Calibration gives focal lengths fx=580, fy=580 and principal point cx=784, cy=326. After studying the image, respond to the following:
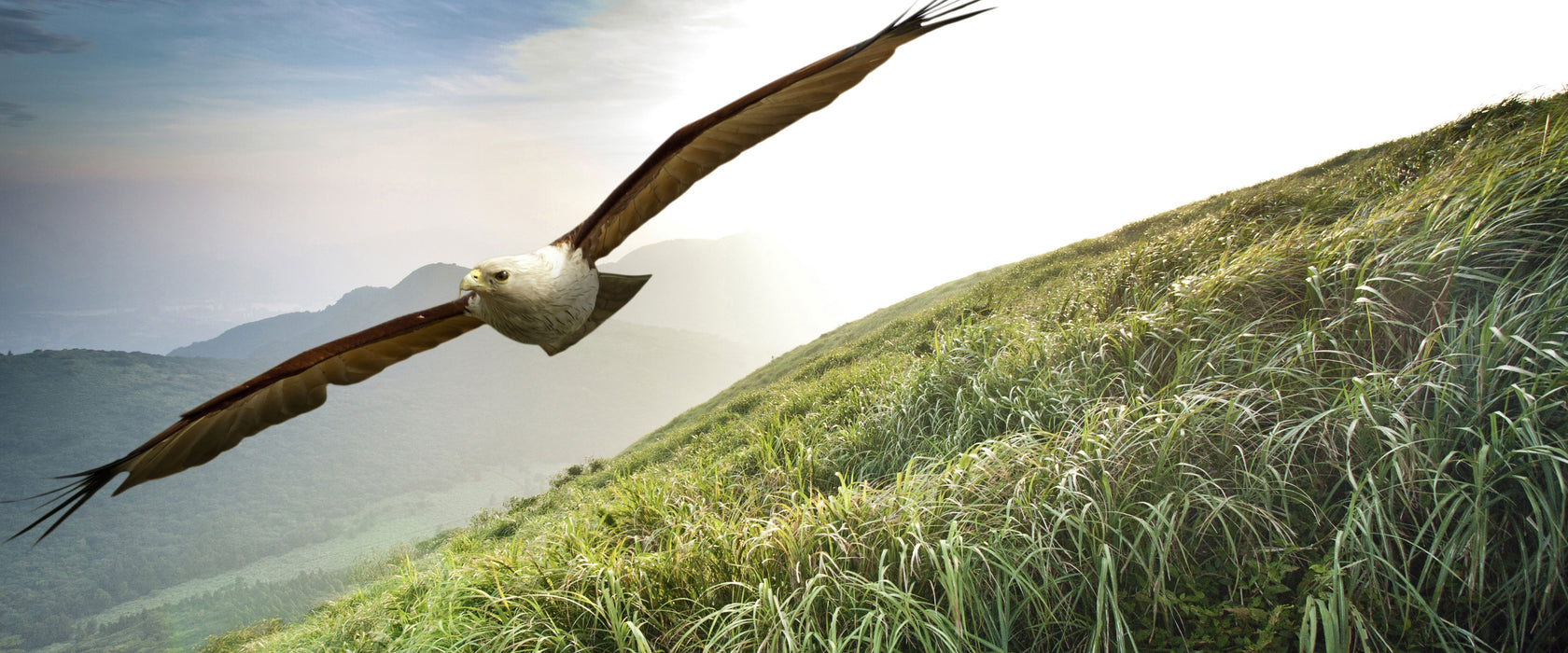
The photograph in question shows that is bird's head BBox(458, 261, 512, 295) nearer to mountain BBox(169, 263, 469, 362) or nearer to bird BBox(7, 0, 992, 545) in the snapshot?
bird BBox(7, 0, 992, 545)

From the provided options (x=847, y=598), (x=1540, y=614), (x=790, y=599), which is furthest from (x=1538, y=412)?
(x=790, y=599)

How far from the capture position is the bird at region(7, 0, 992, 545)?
1.80m

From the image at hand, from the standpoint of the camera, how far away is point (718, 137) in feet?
7.22

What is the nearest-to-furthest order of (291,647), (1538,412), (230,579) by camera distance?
(1538,412)
(291,647)
(230,579)

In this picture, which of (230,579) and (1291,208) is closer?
(1291,208)

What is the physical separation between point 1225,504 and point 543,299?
3.40 metres

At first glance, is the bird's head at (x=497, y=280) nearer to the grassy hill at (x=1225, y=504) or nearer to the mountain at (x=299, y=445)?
the grassy hill at (x=1225, y=504)

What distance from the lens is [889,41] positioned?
2031 mm

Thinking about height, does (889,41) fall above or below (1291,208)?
above

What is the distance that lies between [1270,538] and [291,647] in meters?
9.32

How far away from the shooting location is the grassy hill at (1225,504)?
2613 millimetres

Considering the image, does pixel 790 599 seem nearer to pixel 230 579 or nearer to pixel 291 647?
pixel 291 647

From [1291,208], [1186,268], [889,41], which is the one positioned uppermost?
[889,41]

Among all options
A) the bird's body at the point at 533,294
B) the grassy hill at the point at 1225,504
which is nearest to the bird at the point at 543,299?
the bird's body at the point at 533,294
